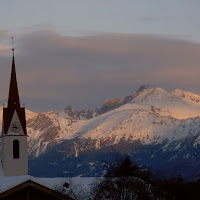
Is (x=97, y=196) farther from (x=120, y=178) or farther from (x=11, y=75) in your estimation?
(x=11, y=75)

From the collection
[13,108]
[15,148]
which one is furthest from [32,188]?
[13,108]

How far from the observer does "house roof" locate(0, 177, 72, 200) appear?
216 feet

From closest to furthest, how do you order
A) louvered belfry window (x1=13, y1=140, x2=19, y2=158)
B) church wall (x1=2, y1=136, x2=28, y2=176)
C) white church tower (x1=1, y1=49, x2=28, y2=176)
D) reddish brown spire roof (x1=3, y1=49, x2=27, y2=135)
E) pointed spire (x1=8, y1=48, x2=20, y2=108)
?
church wall (x1=2, y1=136, x2=28, y2=176)
white church tower (x1=1, y1=49, x2=28, y2=176)
louvered belfry window (x1=13, y1=140, x2=19, y2=158)
reddish brown spire roof (x1=3, y1=49, x2=27, y2=135)
pointed spire (x1=8, y1=48, x2=20, y2=108)

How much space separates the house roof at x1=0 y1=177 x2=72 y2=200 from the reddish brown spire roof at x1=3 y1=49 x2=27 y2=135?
3187 inches

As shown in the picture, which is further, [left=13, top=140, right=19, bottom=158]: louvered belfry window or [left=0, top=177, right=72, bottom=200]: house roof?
[left=13, top=140, right=19, bottom=158]: louvered belfry window

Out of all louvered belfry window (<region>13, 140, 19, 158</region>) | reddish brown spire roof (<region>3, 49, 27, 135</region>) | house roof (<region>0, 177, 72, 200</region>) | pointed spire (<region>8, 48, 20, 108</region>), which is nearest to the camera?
house roof (<region>0, 177, 72, 200</region>)

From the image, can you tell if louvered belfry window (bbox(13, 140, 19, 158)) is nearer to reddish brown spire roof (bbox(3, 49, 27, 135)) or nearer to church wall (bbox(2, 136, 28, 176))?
church wall (bbox(2, 136, 28, 176))

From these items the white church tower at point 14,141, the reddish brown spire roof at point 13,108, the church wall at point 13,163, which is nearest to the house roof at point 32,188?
the white church tower at point 14,141

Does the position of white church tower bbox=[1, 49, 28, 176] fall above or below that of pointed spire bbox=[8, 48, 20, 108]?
below

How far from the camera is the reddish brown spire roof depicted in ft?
484

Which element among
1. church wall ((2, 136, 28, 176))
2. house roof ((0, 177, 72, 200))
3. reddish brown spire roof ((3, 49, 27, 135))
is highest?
house roof ((0, 177, 72, 200))

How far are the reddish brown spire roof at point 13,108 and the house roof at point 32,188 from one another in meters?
80.9

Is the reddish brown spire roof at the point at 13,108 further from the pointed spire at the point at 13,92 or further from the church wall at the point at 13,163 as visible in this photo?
the church wall at the point at 13,163

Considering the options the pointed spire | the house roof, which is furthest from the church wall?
the house roof
